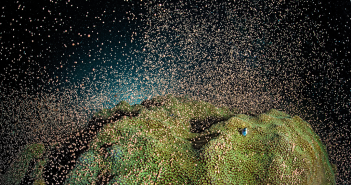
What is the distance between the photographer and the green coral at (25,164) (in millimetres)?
3826

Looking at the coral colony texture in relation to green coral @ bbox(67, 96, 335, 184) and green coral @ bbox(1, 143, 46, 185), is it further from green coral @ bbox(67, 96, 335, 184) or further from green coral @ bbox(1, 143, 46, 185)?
green coral @ bbox(1, 143, 46, 185)

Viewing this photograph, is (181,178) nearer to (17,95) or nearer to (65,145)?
(65,145)

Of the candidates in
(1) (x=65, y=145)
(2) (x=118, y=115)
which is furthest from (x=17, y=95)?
(2) (x=118, y=115)

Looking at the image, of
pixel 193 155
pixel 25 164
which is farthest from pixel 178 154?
pixel 25 164

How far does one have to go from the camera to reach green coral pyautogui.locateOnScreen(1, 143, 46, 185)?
3.83 meters

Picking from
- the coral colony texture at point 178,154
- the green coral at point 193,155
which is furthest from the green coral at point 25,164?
the green coral at point 193,155

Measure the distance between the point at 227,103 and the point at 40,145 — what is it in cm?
476

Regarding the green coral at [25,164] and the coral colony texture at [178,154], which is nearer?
the coral colony texture at [178,154]

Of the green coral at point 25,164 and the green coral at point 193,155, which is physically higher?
the green coral at point 193,155

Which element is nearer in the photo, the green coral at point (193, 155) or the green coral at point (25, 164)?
the green coral at point (193, 155)

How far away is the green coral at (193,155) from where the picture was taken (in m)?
2.20

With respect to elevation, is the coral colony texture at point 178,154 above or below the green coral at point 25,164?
above

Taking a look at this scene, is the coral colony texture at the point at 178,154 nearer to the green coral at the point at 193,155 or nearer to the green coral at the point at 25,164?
the green coral at the point at 193,155

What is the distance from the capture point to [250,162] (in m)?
2.59
